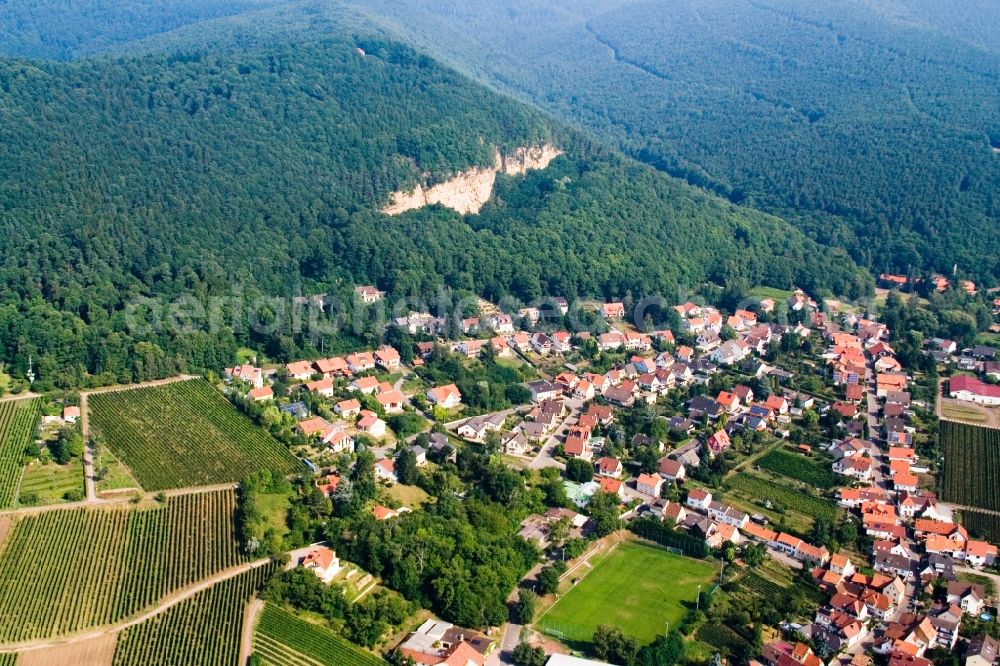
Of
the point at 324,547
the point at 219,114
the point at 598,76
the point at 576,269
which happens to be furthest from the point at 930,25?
the point at 324,547

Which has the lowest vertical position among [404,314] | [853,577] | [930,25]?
[404,314]

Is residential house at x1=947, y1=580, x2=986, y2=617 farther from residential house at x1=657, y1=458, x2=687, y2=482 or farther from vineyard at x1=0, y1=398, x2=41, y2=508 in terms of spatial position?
vineyard at x1=0, y1=398, x2=41, y2=508

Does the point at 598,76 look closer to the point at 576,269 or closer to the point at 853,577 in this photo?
the point at 576,269

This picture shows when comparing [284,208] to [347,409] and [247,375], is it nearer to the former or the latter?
[247,375]

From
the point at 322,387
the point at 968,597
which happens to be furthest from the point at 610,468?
the point at 322,387

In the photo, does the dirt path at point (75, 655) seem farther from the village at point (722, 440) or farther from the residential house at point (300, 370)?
the residential house at point (300, 370)
